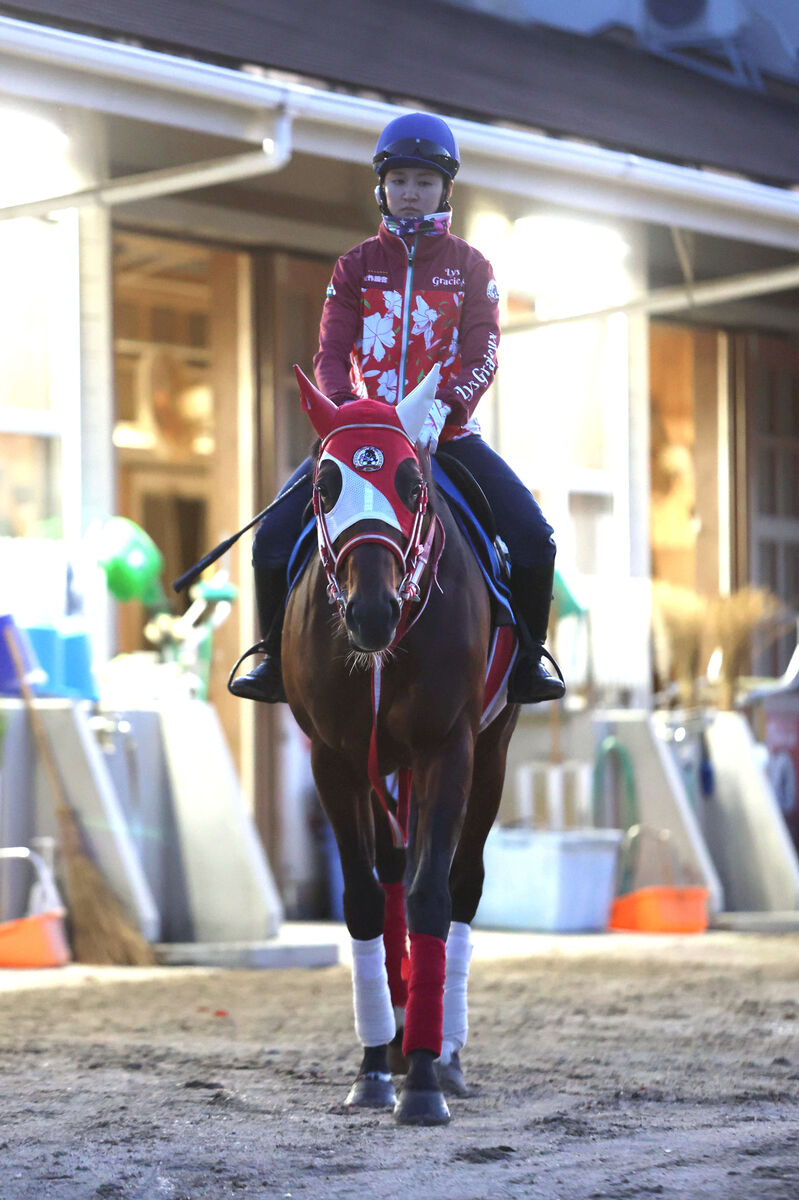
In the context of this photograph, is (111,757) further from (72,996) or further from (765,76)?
(765,76)

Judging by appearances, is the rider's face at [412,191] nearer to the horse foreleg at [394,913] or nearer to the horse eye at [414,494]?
the horse eye at [414,494]

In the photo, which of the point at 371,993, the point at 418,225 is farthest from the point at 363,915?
the point at 418,225

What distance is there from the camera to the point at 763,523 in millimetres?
14719

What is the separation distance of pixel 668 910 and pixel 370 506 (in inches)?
297

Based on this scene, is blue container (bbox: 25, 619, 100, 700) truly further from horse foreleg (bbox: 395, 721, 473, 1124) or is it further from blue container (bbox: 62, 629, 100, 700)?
horse foreleg (bbox: 395, 721, 473, 1124)

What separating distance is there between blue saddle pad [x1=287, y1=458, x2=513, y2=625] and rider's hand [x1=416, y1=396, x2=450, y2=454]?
248 mm

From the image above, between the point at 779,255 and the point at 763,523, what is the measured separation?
128 inches

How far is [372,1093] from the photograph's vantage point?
4.81 metres

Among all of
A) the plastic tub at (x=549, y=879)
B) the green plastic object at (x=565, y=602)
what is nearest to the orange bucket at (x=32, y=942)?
the plastic tub at (x=549, y=879)

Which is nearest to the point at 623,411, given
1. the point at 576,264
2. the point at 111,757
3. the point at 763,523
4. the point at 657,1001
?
the point at 576,264

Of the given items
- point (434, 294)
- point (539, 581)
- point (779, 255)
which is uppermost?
point (779, 255)

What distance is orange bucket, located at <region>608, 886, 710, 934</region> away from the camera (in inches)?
444

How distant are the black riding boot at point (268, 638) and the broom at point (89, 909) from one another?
3.73 m

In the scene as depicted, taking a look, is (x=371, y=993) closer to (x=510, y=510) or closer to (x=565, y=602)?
(x=510, y=510)
